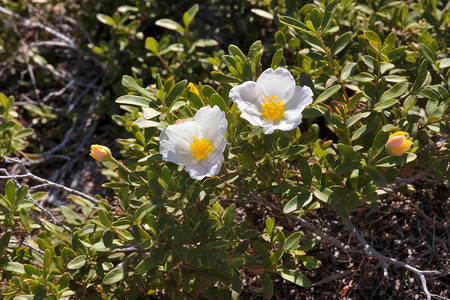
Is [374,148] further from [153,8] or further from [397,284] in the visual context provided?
[153,8]

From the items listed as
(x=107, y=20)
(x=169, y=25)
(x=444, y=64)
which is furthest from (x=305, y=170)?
(x=107, y=20)

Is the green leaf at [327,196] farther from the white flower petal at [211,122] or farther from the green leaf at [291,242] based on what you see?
the white flower petal at [211,122]

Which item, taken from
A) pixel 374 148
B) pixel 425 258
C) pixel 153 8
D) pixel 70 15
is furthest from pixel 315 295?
pixel 70 15

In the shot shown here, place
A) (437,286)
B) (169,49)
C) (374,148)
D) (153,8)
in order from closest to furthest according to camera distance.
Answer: (374,148), (437,286), (169,49), (153,8)

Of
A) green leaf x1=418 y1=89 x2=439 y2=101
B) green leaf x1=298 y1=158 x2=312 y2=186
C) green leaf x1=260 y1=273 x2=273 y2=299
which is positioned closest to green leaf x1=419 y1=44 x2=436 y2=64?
green leaf x1=418 y1=89 x2=439 y2=101

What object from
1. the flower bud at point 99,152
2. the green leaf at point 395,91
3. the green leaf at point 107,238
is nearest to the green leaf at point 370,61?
the green leaf at point 395,91
